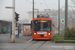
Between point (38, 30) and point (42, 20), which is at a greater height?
point (42, 20)

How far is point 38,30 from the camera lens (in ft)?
62.7

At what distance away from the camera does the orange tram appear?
1889 centimetres

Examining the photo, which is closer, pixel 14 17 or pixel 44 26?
pixel 14 17

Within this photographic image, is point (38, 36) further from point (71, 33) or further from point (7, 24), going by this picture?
point (7, 24)

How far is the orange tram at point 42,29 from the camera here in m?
18.9

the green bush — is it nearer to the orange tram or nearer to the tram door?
the orange tram

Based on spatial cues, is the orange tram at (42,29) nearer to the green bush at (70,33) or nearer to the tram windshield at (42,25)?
the tram windshield at (42,25)

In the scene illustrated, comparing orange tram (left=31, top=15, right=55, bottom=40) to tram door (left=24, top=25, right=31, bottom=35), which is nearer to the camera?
orange tram (left=31, top=15, right=55, bottom=40)

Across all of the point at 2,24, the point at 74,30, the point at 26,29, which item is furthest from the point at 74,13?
the point at 2,24

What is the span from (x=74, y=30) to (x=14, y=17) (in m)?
7.41

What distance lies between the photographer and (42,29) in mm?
19125

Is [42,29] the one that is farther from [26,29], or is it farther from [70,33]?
[26,29]

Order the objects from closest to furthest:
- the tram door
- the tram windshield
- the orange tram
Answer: the orange tram
the tram windshield
the tram door

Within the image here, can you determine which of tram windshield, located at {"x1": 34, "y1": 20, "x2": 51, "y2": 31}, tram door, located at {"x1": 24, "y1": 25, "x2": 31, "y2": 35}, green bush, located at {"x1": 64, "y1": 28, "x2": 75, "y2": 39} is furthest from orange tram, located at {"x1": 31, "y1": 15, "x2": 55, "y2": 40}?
tram door, located at {"x1": 24, "y1": 25, "x2": 31, "y2": 35}
